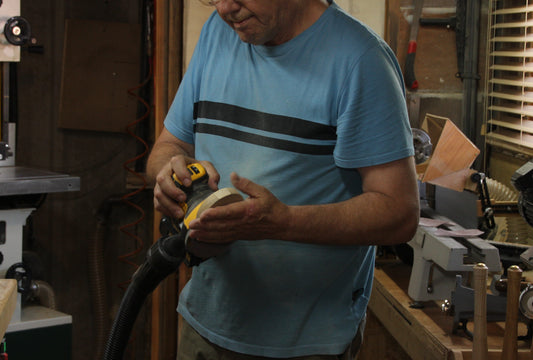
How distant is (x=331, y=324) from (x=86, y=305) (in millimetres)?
2530

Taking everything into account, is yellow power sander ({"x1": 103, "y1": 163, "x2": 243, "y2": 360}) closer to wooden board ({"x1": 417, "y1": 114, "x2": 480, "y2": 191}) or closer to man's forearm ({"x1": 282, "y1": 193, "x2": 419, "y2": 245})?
man's forearm ({"x1": 282, "y1": 193, "x2": 419, "y2": 245})

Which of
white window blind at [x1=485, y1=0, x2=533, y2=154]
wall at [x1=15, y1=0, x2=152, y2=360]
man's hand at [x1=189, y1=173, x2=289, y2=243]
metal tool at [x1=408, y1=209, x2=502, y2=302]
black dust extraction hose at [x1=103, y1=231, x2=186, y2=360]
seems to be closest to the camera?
man's hand at [x1=189, y1=173, x2=289, y2=243]

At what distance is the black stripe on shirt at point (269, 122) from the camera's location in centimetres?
132

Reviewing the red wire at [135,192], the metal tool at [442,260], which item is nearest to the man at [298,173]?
the metal tool at [442,260]

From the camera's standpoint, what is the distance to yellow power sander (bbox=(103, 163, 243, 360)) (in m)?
1.25

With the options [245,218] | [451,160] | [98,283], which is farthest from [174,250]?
[98,283]

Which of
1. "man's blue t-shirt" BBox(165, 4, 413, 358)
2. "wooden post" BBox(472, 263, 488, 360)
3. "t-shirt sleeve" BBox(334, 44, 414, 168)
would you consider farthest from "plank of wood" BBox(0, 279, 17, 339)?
"wooden post" BBox(472, 263, 488, 360)

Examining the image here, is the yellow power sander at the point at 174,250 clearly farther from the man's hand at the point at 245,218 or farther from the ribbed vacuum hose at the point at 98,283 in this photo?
the ribbed vacuum hose at the point at 98,283

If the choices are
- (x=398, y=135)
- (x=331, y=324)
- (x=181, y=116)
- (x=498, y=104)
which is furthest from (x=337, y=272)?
(x=498, y=104)

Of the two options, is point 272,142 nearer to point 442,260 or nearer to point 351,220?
point 351,220

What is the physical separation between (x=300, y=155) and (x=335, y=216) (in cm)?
16

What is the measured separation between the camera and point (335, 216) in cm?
125

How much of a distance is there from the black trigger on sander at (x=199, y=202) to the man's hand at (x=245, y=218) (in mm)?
39

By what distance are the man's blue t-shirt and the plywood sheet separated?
7.16 ft
